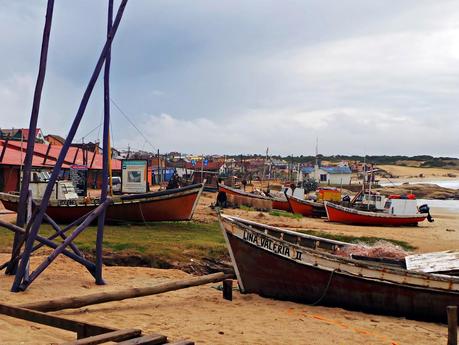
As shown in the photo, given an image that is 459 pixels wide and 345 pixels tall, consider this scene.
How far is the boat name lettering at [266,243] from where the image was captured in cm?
1142

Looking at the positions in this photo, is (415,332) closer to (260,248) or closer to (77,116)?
(260,248)

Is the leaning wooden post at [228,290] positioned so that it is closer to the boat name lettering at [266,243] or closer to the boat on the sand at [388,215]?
the boat name lettering at [266,243]

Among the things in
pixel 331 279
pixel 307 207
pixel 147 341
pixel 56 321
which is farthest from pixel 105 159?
pixel 307 207

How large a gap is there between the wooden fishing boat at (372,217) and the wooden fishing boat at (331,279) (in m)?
20.3

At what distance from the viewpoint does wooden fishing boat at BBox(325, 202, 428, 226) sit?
31.4 meters

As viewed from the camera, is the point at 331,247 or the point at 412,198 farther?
the point at 412,198

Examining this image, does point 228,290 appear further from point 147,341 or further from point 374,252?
point 147,341

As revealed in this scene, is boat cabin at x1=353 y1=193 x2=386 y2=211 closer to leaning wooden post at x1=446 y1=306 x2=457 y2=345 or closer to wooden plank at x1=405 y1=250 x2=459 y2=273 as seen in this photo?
wooden plank at x1=405 y1=250 x2=459 y2=273

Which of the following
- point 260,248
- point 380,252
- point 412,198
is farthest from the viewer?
point 412,198

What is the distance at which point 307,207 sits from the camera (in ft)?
118

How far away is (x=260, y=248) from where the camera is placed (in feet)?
38.1

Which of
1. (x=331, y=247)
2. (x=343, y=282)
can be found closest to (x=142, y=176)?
(x=331, y=247)

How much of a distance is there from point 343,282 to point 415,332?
1.75 metres

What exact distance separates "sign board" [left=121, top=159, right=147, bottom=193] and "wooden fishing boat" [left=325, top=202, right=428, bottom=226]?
11.7m
